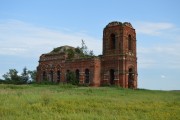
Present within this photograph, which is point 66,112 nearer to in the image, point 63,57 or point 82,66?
point 82,66

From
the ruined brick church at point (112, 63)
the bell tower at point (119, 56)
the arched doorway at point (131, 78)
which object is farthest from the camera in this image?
the arched doorway at point (131, 78)

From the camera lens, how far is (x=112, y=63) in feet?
124

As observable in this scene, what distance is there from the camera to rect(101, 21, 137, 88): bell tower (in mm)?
37094

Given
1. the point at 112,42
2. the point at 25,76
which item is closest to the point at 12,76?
the point at 25,76

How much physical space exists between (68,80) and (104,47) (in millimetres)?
6650

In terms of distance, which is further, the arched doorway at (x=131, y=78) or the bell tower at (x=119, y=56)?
the arched doorway at (x=131, y=78)

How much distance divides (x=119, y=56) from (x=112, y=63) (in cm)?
131

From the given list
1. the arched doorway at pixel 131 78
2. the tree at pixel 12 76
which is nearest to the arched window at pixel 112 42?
the arched doorway at pixel 131 78

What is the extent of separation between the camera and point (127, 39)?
38.5 m

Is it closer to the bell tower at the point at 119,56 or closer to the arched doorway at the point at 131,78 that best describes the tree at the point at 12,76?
the bell tower at the point at 119,56

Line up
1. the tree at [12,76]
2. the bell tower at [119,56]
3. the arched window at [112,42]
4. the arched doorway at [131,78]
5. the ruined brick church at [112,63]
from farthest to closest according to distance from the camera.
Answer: the tree at [12,76]
the arched window at [112,42]
the arched doorway at [131,78]
the ruined brick church at [112,63]
the bell tower at [119,56]

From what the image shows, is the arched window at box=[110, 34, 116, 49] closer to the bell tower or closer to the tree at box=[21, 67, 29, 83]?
the bell tower

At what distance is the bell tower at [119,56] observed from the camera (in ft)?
122

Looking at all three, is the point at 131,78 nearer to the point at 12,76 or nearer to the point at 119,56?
the point at 119,56
